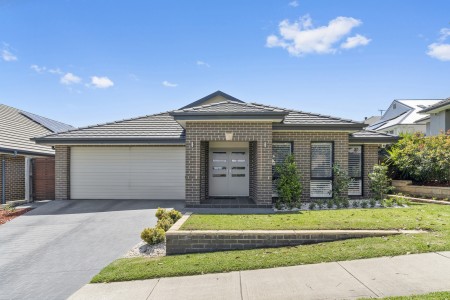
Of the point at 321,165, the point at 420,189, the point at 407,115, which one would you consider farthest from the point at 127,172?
the point at 407,115

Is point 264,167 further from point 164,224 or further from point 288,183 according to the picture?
point 164,224

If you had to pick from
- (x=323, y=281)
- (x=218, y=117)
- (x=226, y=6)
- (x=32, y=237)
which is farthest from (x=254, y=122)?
(x=32, y=237)

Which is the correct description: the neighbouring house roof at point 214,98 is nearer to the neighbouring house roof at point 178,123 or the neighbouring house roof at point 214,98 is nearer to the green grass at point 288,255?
the neighbouring house roof at point 178,123

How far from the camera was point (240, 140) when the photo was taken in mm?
10227

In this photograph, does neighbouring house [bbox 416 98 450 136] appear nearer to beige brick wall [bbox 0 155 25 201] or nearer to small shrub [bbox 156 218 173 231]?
small shrub [bbox 156 218 173 231]

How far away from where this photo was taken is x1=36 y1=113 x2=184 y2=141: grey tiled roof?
40.4 ft

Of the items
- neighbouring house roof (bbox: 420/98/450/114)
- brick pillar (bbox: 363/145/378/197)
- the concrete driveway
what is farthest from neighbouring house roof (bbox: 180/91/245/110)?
neighbouring house roof (bbox: 420/98/450/114)

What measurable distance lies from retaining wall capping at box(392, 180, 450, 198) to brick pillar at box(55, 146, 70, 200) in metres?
14.9

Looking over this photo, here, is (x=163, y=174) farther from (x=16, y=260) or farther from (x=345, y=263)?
(x=345, y=263)

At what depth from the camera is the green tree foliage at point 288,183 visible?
1064cm

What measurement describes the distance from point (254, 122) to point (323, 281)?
648cm

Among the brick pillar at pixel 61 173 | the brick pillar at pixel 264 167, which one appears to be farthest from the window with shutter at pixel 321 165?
the brick pillar at pixel 61 173

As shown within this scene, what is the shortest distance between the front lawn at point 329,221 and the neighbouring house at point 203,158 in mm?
2890

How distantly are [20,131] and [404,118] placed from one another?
3561 centimetres
